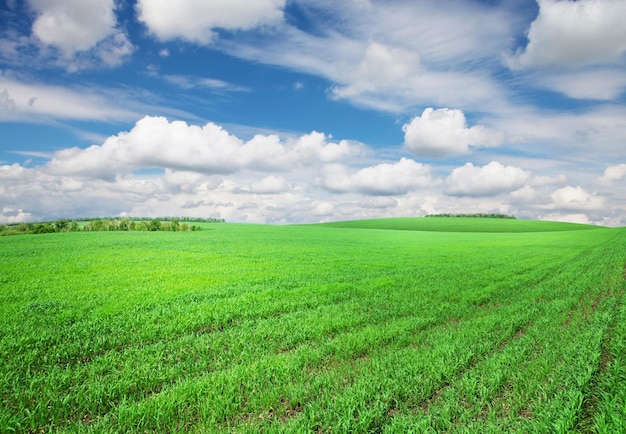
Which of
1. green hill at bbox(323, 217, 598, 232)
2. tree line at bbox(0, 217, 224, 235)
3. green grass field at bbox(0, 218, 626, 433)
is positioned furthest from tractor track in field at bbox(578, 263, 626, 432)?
green hill at bbox(323, 217, 598, 232)

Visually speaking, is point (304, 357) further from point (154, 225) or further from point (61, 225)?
point (154, 225)

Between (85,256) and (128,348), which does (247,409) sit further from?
(85,256)

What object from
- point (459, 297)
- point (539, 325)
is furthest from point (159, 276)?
point (539, 325)

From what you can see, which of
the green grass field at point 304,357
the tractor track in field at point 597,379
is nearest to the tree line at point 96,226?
the green grass field at point 304,357

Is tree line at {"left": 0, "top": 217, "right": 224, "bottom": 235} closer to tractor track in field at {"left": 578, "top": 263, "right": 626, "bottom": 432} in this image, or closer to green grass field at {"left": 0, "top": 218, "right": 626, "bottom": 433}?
green grass field at {"left": 0, "top": 218, "right": 626, "bottom": 433}

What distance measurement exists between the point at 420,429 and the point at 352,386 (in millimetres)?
1498

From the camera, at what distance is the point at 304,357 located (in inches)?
300

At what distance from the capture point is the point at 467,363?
747 centimetres

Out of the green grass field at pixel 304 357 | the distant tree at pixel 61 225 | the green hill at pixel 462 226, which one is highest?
the distant tree at pixel 61 225

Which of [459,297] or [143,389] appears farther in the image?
[459,297]

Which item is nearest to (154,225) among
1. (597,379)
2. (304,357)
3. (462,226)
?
(304,357)

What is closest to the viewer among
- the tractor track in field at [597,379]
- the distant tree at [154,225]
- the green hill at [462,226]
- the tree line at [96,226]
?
the tractor track in field at [597,379]

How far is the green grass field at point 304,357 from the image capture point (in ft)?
17.8

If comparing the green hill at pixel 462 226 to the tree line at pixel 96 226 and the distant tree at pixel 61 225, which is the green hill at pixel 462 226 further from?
the distant tree at pixel 61 225
